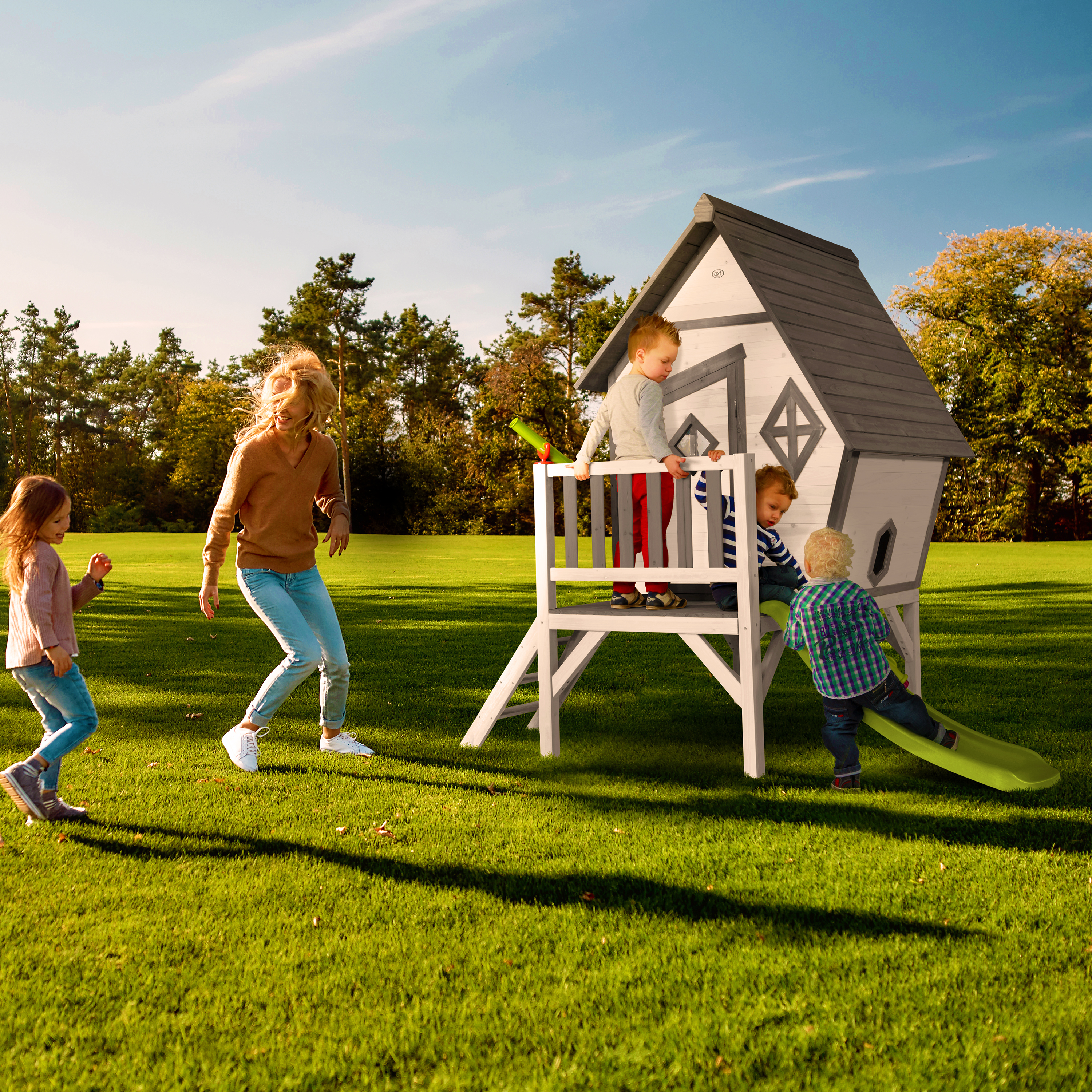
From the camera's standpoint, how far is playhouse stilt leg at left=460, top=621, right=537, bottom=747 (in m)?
6.32

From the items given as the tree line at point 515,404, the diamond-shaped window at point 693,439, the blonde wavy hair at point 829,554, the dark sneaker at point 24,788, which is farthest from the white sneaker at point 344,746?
the tree line at point 515,404

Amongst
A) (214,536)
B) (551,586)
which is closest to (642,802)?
(551,586)

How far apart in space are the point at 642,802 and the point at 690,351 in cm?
361

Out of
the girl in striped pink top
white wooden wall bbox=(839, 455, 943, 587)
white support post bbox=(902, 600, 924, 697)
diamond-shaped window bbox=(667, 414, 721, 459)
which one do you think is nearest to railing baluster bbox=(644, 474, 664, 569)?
diamond-shaped window bbox=(667, 414, 721, 459)

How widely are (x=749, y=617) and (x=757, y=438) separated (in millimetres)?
1876

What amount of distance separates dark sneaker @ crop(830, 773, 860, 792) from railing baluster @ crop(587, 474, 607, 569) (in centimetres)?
190

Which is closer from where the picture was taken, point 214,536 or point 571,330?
point 214,536

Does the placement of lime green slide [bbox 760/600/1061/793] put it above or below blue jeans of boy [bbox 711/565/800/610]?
below

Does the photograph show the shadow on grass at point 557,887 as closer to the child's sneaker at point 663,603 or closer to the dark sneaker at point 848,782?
the dark sneaker at point 848,782

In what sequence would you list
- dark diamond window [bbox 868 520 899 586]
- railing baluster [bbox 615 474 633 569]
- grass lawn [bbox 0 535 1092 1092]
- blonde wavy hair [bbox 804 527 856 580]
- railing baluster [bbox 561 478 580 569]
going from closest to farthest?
grass lawn [bbox 0 535 1092 1092]
blonde wavy hair [bbox 804 527 856 580]
railing baluster [bbox 615 474 633 569]
railing baluster [bbox 561 478 580 569]
dark diamond window [bbox 868 520 899 586]

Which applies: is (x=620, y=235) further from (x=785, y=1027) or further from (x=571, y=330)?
(x=785, y=1027)

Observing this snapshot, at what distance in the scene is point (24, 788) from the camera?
4.66 metres

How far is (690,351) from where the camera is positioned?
24.0 feet

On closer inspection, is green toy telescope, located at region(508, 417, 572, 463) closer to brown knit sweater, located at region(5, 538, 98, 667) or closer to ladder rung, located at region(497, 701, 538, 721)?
ladder rung, located at region(497, 701, 538, 721)
